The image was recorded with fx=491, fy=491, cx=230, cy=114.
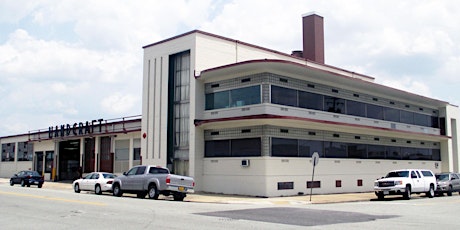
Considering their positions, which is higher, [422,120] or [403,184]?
[422,120]

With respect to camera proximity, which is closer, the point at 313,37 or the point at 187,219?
the point at 187,219

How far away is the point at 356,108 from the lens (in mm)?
35250

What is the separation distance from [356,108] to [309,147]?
6.45 metres

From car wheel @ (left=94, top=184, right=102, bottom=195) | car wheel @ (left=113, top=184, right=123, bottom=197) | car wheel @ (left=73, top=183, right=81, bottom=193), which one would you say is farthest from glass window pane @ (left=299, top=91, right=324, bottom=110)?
car wheel @ (left=73, top=183, right=81, bottom=193)

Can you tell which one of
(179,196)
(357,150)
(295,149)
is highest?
(357,150)

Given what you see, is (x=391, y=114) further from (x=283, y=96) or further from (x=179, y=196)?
(x=179, y=196)

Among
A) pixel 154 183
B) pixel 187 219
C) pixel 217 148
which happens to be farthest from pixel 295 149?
pixel 187 219

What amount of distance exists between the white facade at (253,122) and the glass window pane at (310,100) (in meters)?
0.41

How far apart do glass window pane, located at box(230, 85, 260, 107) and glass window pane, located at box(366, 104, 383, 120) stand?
11.7m

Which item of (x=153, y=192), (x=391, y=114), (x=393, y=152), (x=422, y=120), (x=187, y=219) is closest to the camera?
(x=187, y=219)

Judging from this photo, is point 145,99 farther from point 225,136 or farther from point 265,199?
point 265,199

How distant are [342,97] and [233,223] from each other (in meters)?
22.0

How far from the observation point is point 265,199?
26172mm

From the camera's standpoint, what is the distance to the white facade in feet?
92.3
